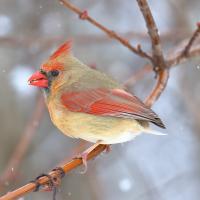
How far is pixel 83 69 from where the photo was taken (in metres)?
3.52

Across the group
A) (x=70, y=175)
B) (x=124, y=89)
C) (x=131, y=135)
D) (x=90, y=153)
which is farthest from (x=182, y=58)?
(x=70, y=175)

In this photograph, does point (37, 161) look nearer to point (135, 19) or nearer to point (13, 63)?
point (13, 63)

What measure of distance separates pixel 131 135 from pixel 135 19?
358 cm

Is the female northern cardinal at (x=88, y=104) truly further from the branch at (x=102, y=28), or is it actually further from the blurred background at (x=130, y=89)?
the blurred background at (x=130, y=89)

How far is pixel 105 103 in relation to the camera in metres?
3.31

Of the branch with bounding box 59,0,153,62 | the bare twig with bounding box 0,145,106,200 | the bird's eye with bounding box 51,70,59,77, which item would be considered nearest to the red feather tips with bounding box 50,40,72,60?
the bird's eye with bounding box 51,70,59,77

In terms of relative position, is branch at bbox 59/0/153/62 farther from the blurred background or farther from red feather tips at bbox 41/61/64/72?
the blurred background

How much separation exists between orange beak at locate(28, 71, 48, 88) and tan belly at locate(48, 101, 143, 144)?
0.21 metres

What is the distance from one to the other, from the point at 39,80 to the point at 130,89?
6.85 ft

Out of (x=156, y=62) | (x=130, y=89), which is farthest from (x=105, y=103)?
(x=130, y=89)

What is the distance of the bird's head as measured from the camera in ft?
10.9

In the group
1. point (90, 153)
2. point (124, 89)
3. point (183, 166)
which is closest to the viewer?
point (90, 153)

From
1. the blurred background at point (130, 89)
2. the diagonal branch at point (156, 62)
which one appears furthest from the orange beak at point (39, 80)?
the blurred background at point (130, 89)

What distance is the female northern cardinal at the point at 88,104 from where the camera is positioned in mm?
3219
